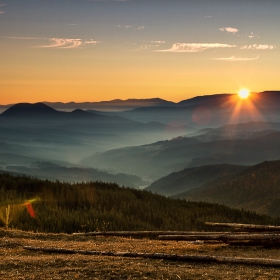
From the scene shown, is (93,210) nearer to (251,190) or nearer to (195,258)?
(195,258)

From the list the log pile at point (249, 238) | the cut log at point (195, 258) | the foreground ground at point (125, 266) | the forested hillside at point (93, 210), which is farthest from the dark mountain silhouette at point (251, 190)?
the cut log at point (195, 258)

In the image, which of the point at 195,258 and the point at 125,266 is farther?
the point at 195,258

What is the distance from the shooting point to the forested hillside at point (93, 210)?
667 inches

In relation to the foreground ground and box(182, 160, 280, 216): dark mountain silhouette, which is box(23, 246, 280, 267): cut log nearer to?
the foreground ground

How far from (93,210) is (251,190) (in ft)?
Result: 375

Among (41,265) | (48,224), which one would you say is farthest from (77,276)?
(48,224)

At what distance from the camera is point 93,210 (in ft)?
68.4

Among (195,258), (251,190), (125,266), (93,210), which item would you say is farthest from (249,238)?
(251,190)

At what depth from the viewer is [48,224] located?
54.1 ft

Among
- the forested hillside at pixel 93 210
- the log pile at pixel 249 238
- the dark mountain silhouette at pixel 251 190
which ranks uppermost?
the log pile at pixel 249 238

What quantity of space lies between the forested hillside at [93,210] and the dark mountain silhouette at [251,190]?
77.4 m

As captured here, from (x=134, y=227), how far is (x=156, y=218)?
5095mm

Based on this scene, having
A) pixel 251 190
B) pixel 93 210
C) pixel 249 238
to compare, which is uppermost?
pixel 249 238

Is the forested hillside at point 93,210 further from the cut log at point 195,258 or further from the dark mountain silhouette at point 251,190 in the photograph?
the dark mountain silhouette at point 251,190
